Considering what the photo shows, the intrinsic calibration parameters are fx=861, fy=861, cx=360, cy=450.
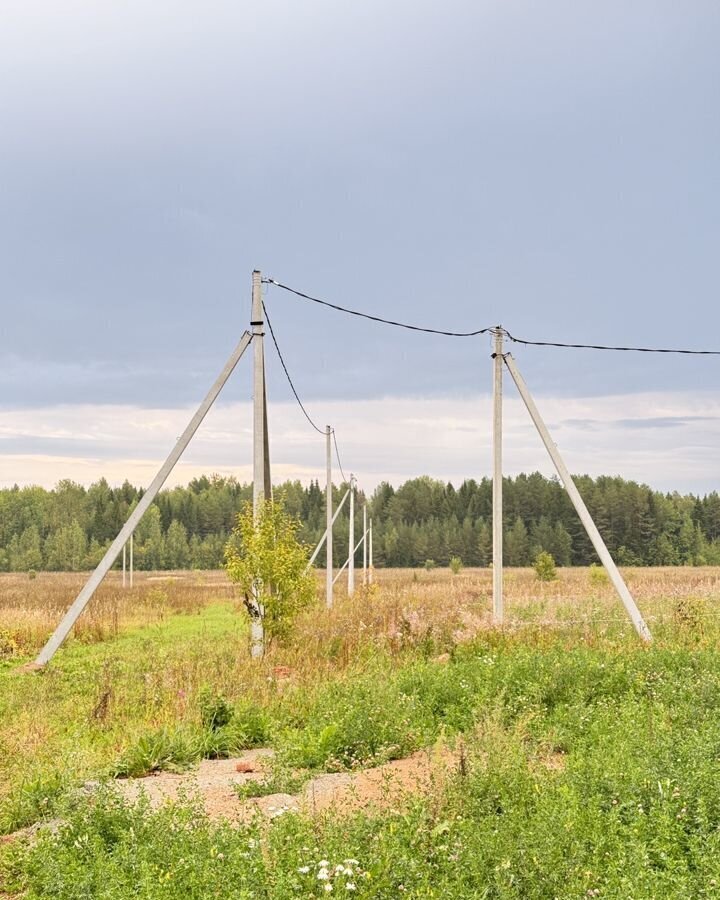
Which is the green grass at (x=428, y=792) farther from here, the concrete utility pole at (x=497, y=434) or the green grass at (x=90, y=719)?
the concrete utility pole at (x=497, y=434)

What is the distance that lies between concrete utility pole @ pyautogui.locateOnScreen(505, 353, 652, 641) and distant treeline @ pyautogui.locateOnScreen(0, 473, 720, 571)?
51.5 meters

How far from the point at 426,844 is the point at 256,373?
975 cm

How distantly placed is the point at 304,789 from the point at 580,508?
8718 millimetres

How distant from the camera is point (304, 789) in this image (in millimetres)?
6523

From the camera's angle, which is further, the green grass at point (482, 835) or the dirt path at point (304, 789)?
the dirt path at point (304, 789)

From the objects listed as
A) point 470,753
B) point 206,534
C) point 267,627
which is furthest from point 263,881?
point 206,534

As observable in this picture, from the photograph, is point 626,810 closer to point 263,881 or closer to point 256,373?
point 263,881

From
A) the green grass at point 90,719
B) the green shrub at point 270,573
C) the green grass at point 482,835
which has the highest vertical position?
the green shrub at point 270,573

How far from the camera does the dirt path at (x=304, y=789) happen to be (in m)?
5.86

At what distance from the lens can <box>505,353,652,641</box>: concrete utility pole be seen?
1352 cm

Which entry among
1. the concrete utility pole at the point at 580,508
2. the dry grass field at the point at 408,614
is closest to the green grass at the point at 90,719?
the dry grass field at the point at 408,614

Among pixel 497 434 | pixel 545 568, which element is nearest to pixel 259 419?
pixel 497 434

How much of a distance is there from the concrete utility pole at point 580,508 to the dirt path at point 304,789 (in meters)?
6.93

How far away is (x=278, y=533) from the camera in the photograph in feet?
45.4
